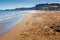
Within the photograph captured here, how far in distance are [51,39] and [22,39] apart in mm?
2134

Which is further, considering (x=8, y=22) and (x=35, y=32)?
(x=8, y=22)

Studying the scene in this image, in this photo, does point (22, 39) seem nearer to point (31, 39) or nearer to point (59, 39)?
point (31, 39)

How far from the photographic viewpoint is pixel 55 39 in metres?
8.70

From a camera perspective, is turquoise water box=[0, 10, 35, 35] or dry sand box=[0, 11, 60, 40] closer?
dry sand box=[0, 11, 60, 40]

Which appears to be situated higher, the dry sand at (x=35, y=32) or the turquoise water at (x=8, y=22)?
the dry sand at (x=35, y=32)

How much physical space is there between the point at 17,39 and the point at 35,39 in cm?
135

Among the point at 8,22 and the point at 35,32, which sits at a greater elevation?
the point at 35,32

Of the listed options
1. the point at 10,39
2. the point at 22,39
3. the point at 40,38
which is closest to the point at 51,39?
Result: the point at 40,38

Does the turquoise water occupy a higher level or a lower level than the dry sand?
lower

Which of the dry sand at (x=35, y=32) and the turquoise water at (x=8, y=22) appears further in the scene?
the turquoise water at (x=8, y=22)

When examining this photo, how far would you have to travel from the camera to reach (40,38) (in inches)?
356

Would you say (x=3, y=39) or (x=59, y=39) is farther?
(x=3, y=39)

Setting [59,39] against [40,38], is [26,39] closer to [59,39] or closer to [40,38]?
[40,38]

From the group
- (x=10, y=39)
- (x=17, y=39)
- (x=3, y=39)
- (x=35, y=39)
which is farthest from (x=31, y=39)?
(x=3, y=39)
